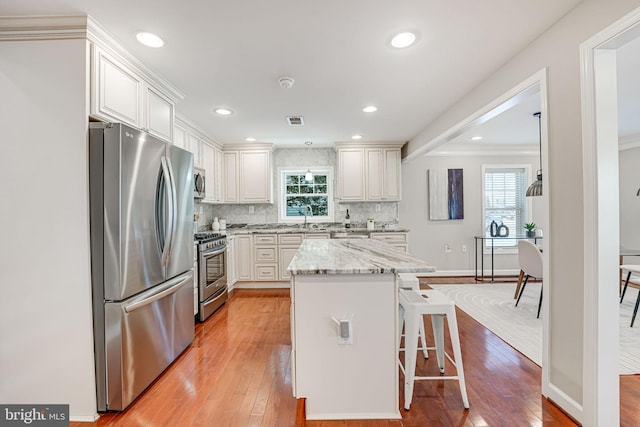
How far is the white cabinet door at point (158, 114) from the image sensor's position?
7.57 feet

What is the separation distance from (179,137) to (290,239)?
2187 millimetres

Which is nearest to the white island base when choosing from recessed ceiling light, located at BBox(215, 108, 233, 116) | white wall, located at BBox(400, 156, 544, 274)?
recessed ceiling light, located at BBox(215, 108, 233, 116)

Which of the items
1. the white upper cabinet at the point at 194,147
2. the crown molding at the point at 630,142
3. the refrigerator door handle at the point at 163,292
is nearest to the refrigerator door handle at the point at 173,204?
the refrigerator door handle at the point at 163,292

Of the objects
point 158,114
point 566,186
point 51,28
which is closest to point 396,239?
point 566,186

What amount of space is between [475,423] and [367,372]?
26.9 inches

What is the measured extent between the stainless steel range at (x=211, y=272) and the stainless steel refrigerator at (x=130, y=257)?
3.27ft

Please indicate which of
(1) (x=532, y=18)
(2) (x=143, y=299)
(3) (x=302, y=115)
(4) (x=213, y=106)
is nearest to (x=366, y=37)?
(1) (x=532, y=18)

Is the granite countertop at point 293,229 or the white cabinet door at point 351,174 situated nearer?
the granite countertop at point 293,229

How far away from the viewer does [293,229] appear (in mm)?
4758

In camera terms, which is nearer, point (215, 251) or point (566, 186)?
point (566, 186)

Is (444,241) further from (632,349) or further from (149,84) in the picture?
(149,84)

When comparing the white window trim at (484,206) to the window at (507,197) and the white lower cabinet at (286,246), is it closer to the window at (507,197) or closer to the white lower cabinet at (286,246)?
the window at (507,197)

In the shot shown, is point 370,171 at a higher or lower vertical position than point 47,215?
higher

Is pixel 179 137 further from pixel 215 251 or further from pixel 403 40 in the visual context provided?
pixel 403 40
